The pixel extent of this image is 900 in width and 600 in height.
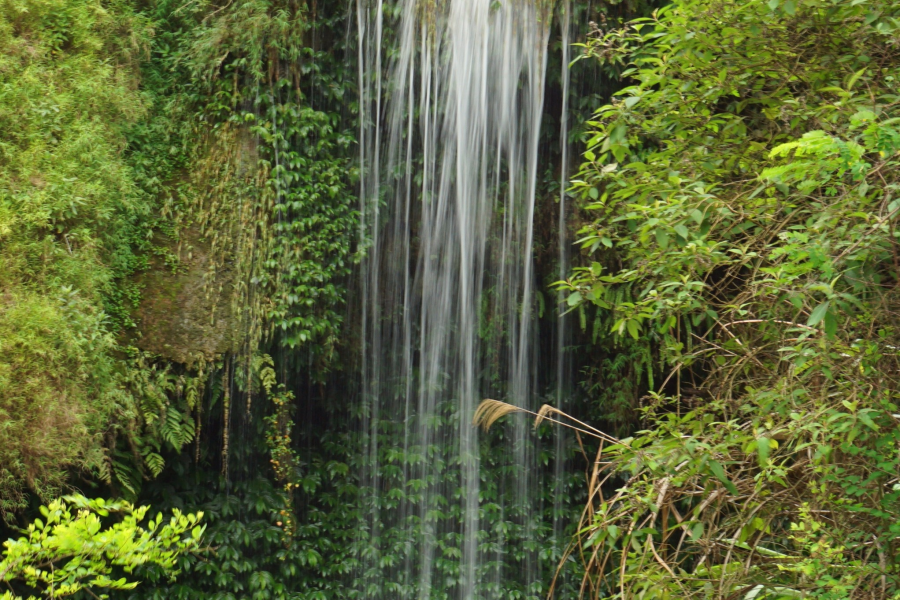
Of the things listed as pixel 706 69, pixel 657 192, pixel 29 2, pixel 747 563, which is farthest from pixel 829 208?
pixel 29 2

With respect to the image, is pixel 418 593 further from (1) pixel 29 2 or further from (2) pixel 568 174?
(1) pixel 29 2

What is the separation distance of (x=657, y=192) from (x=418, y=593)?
5770 millimetres

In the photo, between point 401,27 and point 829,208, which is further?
point 401,27

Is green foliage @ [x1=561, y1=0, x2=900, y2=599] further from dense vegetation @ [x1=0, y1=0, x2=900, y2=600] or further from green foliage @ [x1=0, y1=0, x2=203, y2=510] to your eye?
green foliage @ [x1=0, y1=0, x2=203, y2=510]

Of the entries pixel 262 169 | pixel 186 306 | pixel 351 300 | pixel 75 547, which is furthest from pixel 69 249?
pixel 75 547

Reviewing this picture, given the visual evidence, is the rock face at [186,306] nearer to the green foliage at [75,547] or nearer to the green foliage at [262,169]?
the green foliage at [262,169]

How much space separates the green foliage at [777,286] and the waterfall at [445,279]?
4.06 m

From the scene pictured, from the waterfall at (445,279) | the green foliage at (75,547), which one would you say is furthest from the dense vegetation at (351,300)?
the waterfall at (445,279)

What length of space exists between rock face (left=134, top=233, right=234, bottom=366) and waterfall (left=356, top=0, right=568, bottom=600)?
1643mm

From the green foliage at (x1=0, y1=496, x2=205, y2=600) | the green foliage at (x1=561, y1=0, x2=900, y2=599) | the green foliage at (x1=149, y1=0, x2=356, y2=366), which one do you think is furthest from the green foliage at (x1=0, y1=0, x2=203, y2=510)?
the green foliage at (x1=561, y1=0, x2=900, y2=599)

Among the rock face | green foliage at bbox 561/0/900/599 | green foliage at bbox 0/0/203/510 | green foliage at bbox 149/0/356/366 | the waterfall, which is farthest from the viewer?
the waterfall

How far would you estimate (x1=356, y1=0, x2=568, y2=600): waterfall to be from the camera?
8.45m

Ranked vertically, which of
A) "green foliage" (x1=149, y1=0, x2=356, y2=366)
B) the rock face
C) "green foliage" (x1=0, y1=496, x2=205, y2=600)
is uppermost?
"green foliage" (x1=149, y1=0, x2=356, y2=366)

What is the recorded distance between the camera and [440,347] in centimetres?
868
